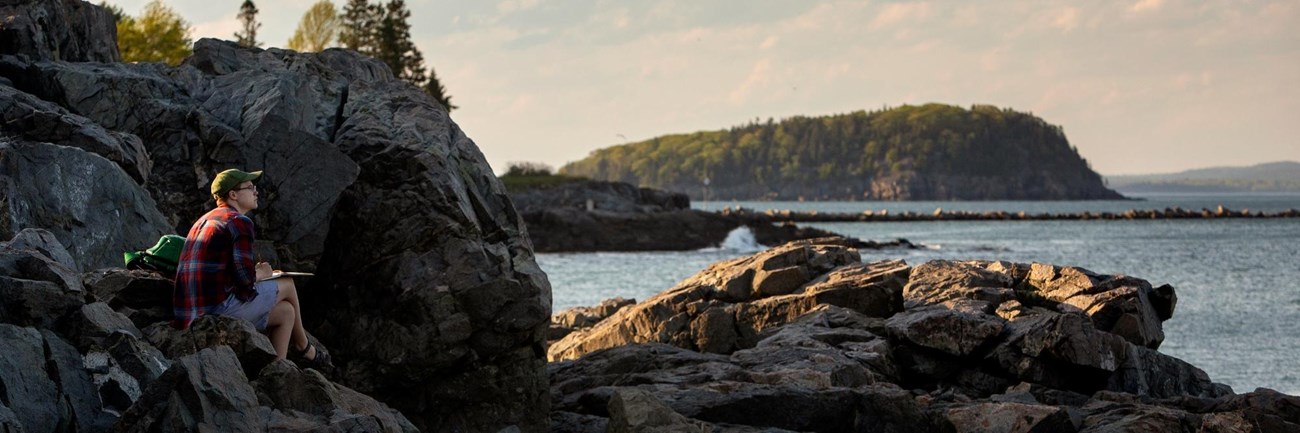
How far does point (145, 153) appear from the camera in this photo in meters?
14.7

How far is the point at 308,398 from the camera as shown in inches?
403

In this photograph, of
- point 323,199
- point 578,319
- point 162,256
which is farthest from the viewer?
point 578,319

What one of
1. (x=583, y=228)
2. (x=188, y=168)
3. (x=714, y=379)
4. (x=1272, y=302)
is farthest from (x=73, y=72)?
(x=583, y=228)

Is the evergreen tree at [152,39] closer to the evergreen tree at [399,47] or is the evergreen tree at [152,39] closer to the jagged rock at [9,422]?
the evergreen tree at [399,47]

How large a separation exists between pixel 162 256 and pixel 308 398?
297cm

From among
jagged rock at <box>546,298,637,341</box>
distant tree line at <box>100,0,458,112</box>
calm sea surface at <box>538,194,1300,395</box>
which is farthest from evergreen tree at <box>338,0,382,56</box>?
jagged rock at <box>546,298,637,341</box>

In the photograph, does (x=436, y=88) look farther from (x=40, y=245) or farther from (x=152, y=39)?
(x=40, y=245)

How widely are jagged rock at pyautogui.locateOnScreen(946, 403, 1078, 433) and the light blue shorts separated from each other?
7760 millimetres

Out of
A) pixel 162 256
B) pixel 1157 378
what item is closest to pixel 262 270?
pixel 162 256

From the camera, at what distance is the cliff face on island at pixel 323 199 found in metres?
13.2

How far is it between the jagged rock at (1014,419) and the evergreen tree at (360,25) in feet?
302

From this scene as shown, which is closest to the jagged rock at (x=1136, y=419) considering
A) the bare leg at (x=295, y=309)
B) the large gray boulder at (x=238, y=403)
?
the large gray boulder at (x=238, y=403)

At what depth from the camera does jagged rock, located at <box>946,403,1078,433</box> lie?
14.5 metres

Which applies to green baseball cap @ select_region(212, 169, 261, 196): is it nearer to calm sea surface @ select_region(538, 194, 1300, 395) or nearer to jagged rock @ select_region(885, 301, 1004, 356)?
jagged rock @ select_region(885, 301, 1004, 356)
